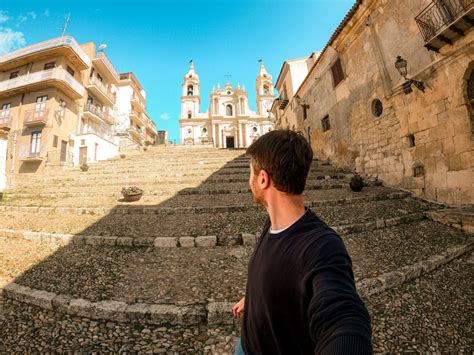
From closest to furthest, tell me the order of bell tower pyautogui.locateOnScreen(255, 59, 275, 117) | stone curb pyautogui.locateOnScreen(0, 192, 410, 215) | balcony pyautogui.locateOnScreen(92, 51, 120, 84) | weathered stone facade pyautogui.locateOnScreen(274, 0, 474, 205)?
1. weathered stone facade pyautogui.locateOnScreen(274, 0, 474, 205)
2. stone curb pyautogui.locateOnScreen(0, 192, 410, 215)
3. balcony pyautogui.locateOnScreen(92, 51, 120, 84)
4. bell tower pyautogui.locateOnScreen(255, 59, 275, 117)

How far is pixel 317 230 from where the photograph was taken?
3.31ft

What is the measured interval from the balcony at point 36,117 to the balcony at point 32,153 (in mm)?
1946

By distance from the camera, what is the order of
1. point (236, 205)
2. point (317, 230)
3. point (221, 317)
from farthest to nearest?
point (236, 205), point (221, 317), point (317, 230)

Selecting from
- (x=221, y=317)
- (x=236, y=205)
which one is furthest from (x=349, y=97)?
(x=221, y=317)

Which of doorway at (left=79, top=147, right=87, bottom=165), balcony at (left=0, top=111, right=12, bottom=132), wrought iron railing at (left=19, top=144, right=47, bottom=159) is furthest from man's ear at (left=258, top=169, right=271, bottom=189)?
balcony at (left=0, top=111, right=12, bottom=132)

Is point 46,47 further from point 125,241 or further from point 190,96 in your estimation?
point 190,96

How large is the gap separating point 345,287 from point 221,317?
238cm

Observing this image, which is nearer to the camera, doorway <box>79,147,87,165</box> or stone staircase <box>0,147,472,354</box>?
stone staircase <box>0,147,472,354</box>

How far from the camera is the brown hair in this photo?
117 centimetres

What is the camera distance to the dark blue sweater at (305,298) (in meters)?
0.78

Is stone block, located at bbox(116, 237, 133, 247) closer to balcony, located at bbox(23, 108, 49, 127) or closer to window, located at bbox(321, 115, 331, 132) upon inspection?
window, located at bbox(321, 115, 331, 132)

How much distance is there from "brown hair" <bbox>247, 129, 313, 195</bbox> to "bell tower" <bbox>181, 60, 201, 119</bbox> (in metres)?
49.0

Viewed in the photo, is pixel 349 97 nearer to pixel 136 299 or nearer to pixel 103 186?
pixel 136 299

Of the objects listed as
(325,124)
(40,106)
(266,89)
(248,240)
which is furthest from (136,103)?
(248,240)
